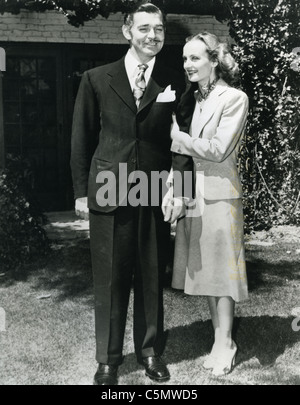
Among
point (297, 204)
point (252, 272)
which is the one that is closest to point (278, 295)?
point (252, 272)

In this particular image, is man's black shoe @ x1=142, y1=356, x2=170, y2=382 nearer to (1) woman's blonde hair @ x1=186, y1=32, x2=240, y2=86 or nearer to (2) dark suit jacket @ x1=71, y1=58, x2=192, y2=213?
(2) dark suit jacket @ x1=71, y1=58, x2=192, y2=213

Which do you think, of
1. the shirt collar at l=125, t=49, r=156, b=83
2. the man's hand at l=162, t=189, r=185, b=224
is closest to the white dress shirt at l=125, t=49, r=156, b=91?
the shirt collar at l=125, t=49, r=156, b=83

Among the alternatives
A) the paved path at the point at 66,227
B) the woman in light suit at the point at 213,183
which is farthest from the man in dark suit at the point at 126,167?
the paved path at the point at 66,227

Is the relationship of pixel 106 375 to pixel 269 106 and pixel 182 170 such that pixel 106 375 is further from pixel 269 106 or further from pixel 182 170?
pixel 269 106

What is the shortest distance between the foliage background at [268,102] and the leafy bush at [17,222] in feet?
6.81

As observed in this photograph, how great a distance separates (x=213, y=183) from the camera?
3195mm

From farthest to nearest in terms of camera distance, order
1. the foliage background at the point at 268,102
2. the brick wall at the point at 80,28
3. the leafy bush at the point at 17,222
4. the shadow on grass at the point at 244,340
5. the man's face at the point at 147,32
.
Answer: the brick wall at the point at 80,28 → the foliage background at the point at 268,102 → the leafy bush at the point at 17,222 → the shadow on grass at the point at 244,340 → the man's face at the point at 147,32

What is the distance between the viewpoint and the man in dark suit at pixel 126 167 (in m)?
3.04

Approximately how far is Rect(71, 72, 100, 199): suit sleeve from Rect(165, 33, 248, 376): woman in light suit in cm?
45

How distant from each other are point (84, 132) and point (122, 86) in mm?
317

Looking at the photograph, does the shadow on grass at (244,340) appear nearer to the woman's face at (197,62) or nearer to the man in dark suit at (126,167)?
the man in dark suit at (126,167)

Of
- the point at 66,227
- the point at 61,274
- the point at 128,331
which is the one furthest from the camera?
the point at 66,227

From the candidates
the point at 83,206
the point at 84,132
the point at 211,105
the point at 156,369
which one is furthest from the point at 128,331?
the point at 211,105

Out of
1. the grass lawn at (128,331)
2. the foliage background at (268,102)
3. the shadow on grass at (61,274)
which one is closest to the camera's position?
the grass lawn at (128,331)
